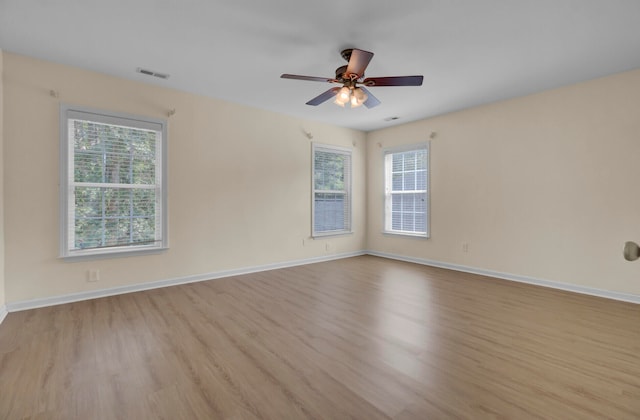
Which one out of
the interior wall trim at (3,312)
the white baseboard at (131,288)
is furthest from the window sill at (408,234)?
the interior wall trim at (3,312)

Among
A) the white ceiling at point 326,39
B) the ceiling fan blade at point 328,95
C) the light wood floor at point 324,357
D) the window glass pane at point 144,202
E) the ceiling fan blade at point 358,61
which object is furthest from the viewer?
the window glass pane at point 144,202

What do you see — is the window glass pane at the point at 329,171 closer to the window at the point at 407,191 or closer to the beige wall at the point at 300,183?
the beige wall at the point at 300,183

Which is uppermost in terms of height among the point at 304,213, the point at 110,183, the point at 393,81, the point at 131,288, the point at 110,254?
the point at 393,81

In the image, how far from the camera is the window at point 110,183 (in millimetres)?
3326

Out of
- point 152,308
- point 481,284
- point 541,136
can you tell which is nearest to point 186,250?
point 152,308

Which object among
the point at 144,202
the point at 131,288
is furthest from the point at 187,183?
the point at 131,288

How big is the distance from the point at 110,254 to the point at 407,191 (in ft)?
15.7

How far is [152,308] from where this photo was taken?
314cm

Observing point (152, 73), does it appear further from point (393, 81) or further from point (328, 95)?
point (393, 81)

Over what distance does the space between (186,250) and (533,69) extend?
15.8ft

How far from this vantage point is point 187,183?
13.5 ft

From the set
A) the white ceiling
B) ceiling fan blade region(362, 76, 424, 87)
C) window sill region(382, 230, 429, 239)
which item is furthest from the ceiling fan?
window sill region(382, 230, 429, 239)

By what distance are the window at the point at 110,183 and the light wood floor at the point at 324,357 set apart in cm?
74

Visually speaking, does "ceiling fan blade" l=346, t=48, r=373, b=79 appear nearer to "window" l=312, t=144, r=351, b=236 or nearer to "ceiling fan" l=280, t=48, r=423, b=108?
"ceiling fan" l=280, t=48, r=423, b=108
